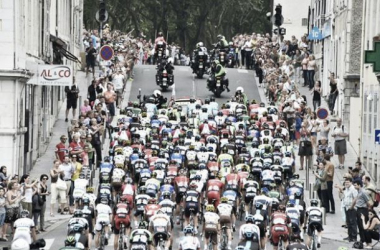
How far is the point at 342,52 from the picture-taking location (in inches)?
2345

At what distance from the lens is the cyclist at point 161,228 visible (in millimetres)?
33000

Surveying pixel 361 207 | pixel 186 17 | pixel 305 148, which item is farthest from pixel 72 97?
pixel 186 17

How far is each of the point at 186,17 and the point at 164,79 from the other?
4001 cm

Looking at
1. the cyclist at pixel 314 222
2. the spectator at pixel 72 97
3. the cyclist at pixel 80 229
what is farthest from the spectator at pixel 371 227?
the spectator at pixel 72 97

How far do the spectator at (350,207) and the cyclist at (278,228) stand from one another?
114 inches

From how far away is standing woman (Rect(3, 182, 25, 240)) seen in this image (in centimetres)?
3588

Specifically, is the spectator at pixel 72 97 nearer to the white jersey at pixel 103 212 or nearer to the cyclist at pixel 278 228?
the white jersey at pixel 103 212

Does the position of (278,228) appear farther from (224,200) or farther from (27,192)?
(27,192)

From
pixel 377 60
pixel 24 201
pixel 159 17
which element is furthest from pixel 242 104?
pixel 159 17

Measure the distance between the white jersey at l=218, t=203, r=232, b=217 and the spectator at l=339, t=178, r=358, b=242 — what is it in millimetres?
3012

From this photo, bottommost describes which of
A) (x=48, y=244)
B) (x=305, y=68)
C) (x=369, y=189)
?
(x=48, y=244)

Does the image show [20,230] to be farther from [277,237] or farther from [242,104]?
[242,104]

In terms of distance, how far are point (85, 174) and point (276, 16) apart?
2194 cm

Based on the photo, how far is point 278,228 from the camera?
110ft
